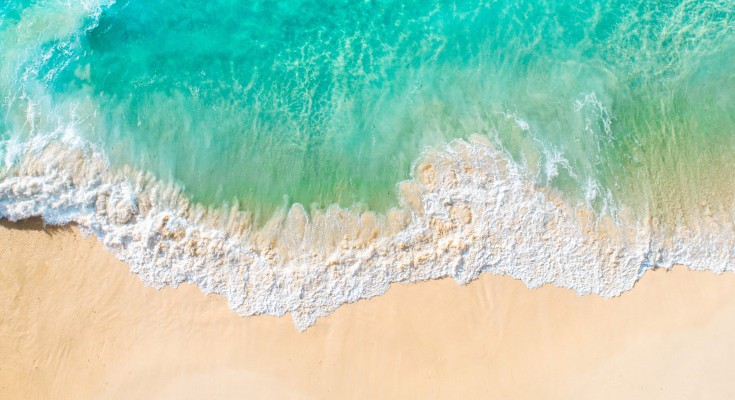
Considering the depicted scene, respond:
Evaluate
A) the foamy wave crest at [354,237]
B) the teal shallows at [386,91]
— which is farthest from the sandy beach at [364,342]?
the teal shallows at [386,91]

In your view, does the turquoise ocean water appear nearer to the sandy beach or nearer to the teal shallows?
the teal shallows

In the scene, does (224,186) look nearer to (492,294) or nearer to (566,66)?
(492,294)

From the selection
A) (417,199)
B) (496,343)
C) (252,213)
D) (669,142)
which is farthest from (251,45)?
(669,142)

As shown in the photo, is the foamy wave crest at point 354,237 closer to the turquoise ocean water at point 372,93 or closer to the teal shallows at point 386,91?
the turquoise ocean water at point 372,93

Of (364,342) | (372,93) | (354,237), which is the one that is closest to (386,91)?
(372,93)

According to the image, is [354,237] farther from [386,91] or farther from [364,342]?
[386,91]
